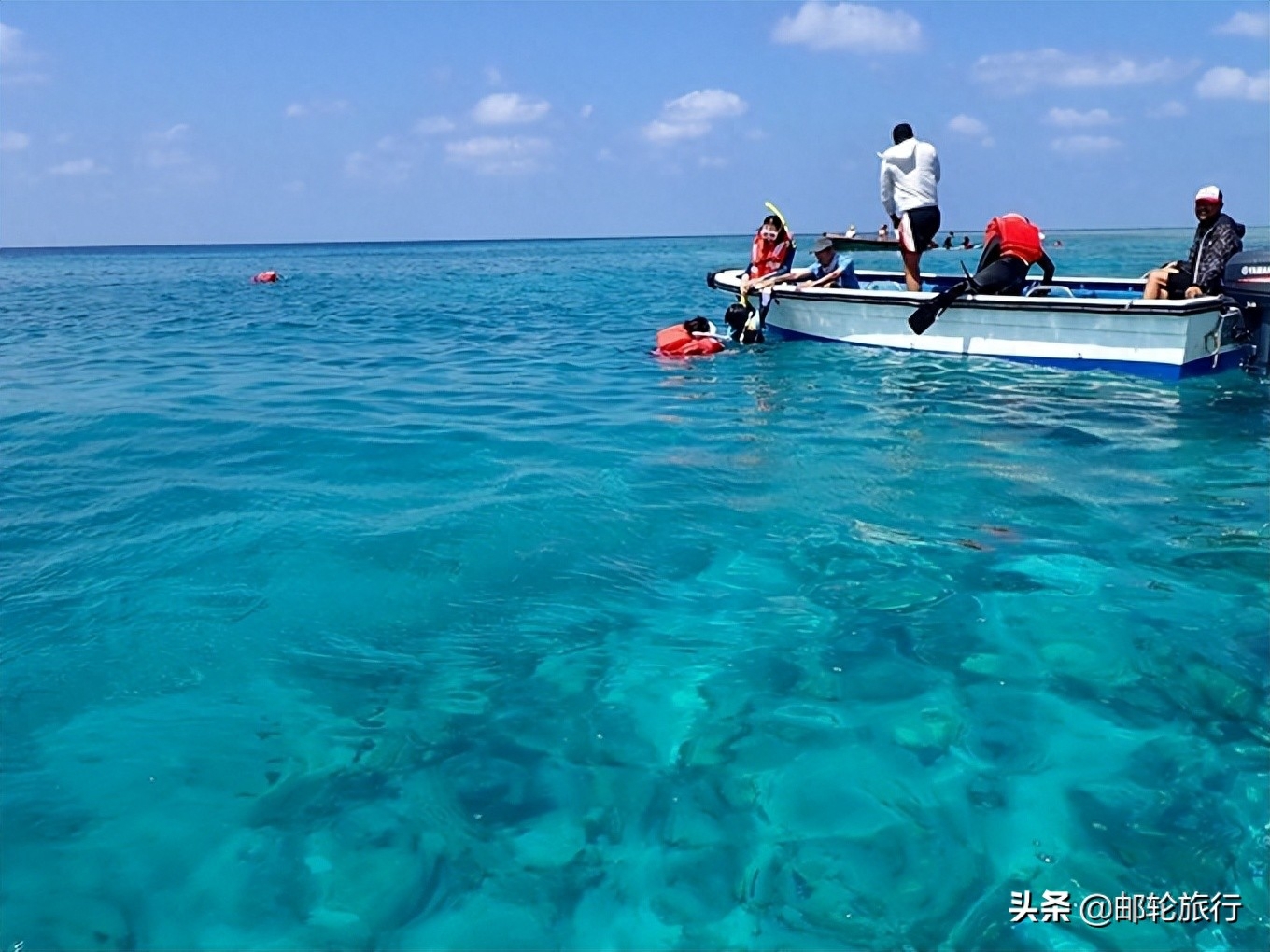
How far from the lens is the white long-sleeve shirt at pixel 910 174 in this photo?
11406 millimetres

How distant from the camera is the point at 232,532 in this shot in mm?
6176

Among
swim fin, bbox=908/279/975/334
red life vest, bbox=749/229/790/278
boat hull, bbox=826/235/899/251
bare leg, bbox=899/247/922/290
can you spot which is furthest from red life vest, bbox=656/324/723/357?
swim fin, bbox=908/279/975/334

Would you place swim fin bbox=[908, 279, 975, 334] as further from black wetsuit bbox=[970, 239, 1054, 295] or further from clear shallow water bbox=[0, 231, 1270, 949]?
clear shallow water bbox=[0, 231, 1270, 949]

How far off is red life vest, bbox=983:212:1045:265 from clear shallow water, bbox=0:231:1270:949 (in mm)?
3143

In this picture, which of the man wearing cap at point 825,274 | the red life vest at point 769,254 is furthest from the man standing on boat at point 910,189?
the red life vest at point 769,254

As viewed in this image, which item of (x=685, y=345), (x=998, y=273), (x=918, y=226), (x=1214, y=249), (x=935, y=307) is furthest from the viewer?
(x=685, y=345)

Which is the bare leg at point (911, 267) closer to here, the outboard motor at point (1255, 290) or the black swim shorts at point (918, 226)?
the black swim shorts at point (918, 226)

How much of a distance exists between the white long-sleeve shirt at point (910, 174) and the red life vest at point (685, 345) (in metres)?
3.14

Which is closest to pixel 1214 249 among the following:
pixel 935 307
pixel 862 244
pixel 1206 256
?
pixel 1206 256

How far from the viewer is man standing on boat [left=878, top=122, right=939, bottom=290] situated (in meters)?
11.4

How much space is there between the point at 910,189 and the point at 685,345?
144 inches

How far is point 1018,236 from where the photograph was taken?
11.2m

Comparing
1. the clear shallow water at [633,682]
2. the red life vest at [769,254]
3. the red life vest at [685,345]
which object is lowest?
the clear shallow water at [633,682]

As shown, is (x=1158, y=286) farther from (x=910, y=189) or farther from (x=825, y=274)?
(x=825, y=274)
